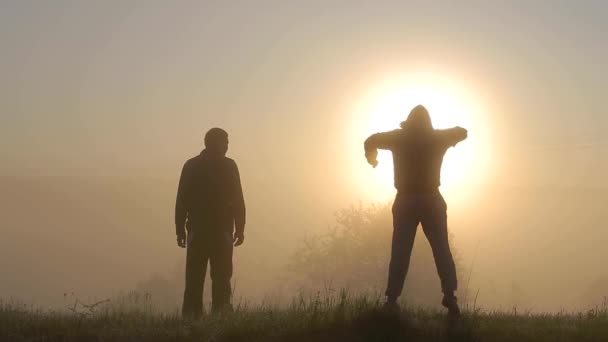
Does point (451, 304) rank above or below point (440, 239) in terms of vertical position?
below

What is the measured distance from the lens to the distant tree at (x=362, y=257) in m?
49.9

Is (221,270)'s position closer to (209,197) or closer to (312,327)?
(209,197)

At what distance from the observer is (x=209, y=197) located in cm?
1259

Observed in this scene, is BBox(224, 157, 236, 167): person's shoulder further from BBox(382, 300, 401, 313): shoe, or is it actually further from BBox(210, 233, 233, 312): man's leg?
BBox(382, 300, 401, 313): shoe

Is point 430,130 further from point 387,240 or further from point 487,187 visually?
point 487,187

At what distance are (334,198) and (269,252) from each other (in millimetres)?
28660

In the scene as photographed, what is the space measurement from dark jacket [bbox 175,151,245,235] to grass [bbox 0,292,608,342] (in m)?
2.39

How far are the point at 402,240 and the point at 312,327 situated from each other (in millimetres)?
2220

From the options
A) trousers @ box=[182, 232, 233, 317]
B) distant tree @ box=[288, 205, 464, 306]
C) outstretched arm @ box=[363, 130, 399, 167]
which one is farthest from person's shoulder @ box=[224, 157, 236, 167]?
distant tree @ box=[288, 205, 464, 306]

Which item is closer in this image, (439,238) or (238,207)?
(439,238)

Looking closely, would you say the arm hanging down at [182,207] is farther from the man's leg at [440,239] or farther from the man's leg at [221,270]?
the man's leg at [440,239]

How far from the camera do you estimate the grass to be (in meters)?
9.20

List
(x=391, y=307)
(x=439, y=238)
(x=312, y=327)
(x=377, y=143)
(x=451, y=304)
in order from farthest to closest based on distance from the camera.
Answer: (x=377, y=143) → (x=439, y=238) → (x=451, y=304) → (x=391, y=307) → (x=312, y=327)

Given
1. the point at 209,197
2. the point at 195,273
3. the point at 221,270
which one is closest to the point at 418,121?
the point at 209,197
